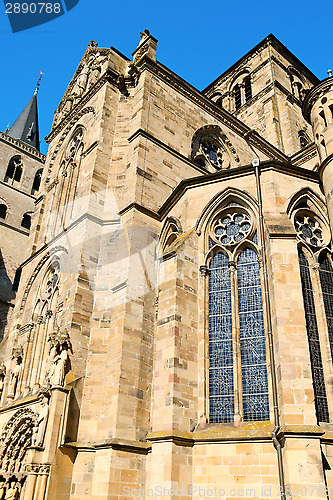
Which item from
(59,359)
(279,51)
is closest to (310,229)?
(59,359)

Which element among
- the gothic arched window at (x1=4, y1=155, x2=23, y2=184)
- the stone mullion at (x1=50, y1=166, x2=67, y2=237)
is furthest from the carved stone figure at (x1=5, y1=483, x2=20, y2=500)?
the gothic arched window at (x1=4, y1=155, x2=23, y2=184)

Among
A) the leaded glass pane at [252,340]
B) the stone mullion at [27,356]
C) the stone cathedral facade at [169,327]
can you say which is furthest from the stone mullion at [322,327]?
the stone mullion at [27,356]

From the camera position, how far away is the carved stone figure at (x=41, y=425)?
32.6 ft

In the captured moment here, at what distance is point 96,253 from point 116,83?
7.56 meters

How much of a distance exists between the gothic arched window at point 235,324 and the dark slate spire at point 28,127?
27087 millimetres

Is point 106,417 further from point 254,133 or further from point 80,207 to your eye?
point 254,133

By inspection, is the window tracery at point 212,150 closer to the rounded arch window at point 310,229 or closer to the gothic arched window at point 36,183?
the rounded arch window at point 310,229

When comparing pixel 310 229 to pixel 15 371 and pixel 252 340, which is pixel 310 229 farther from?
pixel 15 371

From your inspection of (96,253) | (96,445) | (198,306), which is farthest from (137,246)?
(96,445)

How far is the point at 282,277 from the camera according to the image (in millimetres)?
9523

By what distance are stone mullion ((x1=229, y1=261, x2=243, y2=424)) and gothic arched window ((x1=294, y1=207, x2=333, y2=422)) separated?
1.57 meters

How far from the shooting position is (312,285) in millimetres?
10516

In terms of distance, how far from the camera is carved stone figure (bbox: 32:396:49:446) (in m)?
9.93

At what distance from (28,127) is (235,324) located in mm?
30636
